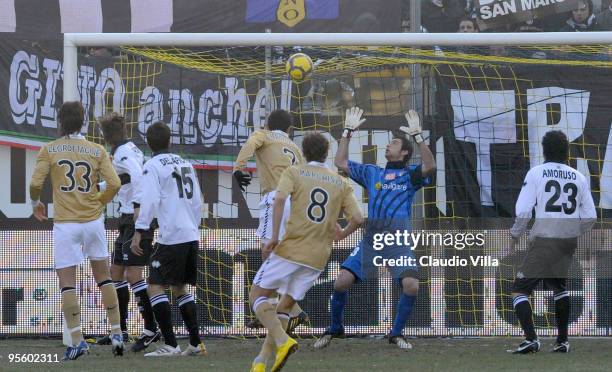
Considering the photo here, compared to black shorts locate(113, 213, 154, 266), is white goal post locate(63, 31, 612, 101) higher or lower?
higher

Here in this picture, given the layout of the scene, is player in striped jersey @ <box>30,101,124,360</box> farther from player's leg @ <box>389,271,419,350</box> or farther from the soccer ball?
player's leg @ <box>389,271,419,350</box>

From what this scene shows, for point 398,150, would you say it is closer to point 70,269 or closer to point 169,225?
point 169,225

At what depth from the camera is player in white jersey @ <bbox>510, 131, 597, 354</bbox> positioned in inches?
368

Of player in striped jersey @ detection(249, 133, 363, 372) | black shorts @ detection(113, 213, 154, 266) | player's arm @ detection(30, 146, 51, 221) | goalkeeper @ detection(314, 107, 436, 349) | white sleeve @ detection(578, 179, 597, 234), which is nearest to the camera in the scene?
player in striped jersey @ detection(249, 133, 363, 372)

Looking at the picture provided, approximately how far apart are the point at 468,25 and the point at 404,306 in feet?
24.7

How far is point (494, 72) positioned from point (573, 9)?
5.90 m

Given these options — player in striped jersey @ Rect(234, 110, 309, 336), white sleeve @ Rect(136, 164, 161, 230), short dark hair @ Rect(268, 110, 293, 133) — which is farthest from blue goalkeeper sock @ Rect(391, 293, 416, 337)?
white sleeve @ Rect(136, 164, 161, 230)

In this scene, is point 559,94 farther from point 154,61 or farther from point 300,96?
point 154,61

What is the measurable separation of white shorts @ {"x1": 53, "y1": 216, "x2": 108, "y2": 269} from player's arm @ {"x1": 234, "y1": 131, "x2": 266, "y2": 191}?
4.06 ft

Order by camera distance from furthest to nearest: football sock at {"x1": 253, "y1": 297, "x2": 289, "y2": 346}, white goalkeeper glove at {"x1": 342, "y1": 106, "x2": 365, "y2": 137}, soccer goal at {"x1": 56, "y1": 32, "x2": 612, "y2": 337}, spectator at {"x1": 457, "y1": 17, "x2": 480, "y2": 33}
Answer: spectator at {"x1": 457, "y1": 17, "x2": 480, "y2": 33}
soccer goal at {"x1": 56, "y1": 32, "x2": 612, "y2": 337}
white goalkeeper glove at {"x1": 342, "y1": 106, "x2": 365, "y2": 137}
football sock at {"x1": 253, "y1": 297, "x2": 289, "y2": 346}

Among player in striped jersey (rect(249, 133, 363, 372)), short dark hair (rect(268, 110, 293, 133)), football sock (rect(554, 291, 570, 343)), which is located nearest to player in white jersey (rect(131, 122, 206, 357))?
short dark hair (rect(268, 110, 293, 133))

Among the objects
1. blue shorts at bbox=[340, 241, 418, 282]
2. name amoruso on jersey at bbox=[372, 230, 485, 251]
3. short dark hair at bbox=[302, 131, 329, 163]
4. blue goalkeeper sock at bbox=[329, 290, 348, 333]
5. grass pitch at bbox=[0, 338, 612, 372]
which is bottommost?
grass pitch at bbox=[0, 338, 612, 372]

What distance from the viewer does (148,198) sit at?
8789 millimetres

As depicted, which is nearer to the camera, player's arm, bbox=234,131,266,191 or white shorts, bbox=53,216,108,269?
white shorts, bbox=53,216,108,269
